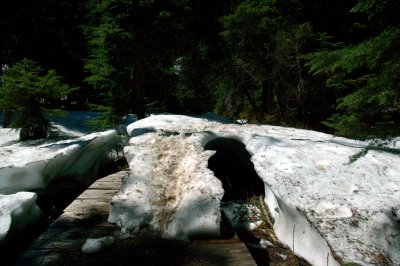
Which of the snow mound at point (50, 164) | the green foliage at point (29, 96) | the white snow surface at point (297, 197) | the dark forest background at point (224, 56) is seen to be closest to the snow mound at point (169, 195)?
the white snow surface at point (297, 197)

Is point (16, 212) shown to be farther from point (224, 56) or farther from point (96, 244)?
point (224, 56)

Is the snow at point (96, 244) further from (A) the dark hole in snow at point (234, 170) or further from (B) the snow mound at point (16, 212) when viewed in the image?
(A) the dark hole in snow at point (234, 170)

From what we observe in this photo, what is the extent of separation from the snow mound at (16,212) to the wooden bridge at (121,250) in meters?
0.33

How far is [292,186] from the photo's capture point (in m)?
3.22

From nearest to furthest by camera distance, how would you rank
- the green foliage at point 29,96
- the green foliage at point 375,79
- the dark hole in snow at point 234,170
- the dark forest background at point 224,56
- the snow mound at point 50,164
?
1. the green foliage at point 375,79
2. the snow mound at point 50,164
3. the dark hole in snow at point 234,170
4. the green foliage at point 29,96
5. the dark forest background at point 224,56

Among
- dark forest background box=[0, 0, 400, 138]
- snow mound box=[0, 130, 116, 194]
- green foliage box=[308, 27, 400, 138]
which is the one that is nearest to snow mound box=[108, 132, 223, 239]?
snow mound box=[0, 130, 116, 194]

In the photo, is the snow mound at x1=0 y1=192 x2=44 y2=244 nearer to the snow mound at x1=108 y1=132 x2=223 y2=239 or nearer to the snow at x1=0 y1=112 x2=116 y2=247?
the snow at x1=0 y1=112 x2=116 y2=247

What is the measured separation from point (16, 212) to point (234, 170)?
3.83m

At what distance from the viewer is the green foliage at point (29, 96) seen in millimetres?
5496

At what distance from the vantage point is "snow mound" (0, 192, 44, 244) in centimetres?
273

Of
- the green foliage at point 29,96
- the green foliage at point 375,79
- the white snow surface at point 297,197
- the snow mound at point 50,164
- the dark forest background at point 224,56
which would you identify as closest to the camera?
the white snow surface at point 297,197

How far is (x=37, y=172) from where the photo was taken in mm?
3920

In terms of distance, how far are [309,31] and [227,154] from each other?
5064mm

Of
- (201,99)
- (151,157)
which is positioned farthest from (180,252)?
(201,99)
